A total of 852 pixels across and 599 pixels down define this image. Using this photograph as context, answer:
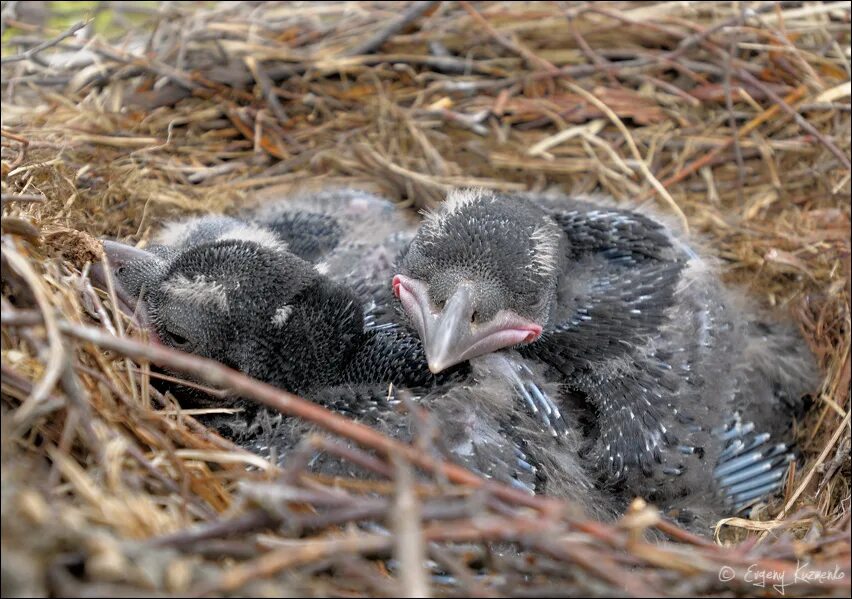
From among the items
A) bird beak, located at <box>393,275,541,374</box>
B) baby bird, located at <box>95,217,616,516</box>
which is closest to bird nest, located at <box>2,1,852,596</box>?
baby bird, located at <box>95,217,616,516</box>

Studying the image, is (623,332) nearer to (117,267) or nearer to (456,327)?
(456,327)

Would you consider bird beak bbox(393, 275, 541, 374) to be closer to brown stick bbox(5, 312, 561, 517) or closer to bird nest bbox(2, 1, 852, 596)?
bird nest bbox(2, 1, 852, 596)

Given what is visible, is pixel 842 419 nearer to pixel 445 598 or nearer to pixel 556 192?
pixel 556 192

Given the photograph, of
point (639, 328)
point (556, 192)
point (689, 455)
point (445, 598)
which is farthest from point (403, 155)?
point (445, 598)
